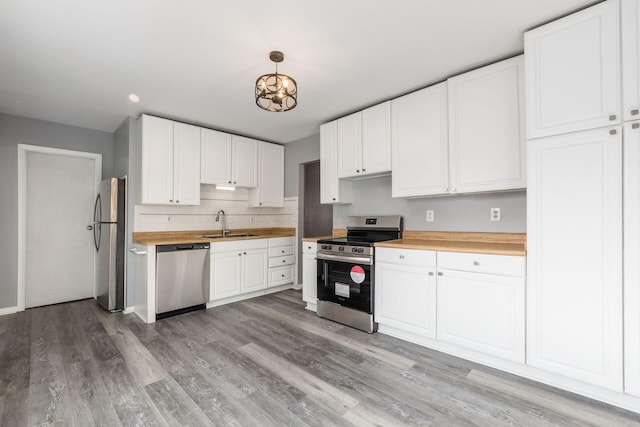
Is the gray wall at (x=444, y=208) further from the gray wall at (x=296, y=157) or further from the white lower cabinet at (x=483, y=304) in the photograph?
the gray wall at (x=296, y=157)

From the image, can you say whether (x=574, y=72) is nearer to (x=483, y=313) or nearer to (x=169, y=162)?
(x=483, y=313)

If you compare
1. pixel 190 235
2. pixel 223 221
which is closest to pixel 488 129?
pixel 223 221

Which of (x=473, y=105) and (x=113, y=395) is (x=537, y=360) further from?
(x=113, y=395)

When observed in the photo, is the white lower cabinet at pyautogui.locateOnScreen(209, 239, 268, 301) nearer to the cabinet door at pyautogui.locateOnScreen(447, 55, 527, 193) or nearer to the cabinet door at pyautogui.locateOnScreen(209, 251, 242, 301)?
the cabinet door at pyautogui.locateOnScreen(209, 251, 242, 301)

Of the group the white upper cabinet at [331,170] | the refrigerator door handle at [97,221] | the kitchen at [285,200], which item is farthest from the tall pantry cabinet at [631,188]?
the refrigerator door handle at [97,221]

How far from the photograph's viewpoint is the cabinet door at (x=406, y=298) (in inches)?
99.1

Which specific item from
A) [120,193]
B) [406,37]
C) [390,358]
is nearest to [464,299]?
[390,358]

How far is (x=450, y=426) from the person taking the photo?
1.59m

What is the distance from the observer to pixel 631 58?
5.45ft

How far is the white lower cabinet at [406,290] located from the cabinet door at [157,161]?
2.63 m

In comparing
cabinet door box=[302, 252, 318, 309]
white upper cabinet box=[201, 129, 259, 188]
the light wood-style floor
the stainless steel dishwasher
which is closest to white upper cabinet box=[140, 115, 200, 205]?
white upper cabinet box=[201, 129, 259, 188]

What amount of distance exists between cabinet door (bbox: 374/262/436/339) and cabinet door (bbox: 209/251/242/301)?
1.93 metres

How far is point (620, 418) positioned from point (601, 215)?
1.15 metres

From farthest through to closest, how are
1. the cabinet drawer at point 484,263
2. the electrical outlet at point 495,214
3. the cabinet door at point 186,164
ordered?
1. the cabinet door at point 186,164
2. the electrical outlet at point 495,214
3. the cabinet drawer at point 484,263
